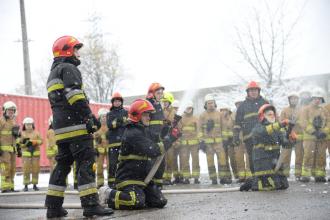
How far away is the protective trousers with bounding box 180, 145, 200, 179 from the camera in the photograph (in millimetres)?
11281

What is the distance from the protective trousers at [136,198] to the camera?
6012mm

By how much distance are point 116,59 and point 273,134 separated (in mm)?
30490

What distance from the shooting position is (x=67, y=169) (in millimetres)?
5836

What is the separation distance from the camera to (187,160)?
1159cm

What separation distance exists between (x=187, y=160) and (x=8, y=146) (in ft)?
13.4

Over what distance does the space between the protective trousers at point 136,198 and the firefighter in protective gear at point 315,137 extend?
13.7 ft

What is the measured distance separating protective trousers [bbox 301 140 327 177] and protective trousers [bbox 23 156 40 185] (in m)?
6.24

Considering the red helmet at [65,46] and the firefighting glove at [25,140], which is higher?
the red helmet at [65,46]

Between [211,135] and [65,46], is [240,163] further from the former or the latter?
[65,46]

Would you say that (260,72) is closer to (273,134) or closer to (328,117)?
(328,117)

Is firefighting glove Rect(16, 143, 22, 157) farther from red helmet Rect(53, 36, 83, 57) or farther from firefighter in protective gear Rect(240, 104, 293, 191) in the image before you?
red helmet Rect(53, 36, 83, 57)

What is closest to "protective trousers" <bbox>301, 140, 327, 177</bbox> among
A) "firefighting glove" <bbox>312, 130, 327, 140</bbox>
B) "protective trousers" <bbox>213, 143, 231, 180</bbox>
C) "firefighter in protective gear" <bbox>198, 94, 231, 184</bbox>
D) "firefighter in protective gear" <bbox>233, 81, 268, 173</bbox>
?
"firefighting glove" <bbox>312, 130, 327, 140</bbox>

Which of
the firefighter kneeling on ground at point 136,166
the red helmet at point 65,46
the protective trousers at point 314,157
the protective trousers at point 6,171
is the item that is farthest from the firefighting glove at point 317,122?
the protective trousers at point 6,171

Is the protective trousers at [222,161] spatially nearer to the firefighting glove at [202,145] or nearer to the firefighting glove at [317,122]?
the firefighting glove at [202,145]
